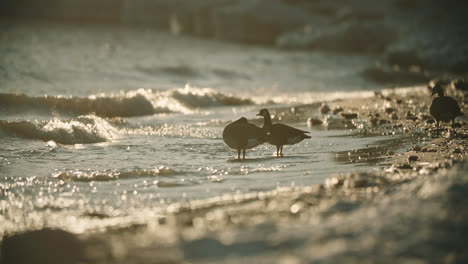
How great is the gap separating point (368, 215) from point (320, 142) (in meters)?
7.29

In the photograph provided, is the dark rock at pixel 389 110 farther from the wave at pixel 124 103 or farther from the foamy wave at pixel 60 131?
the foamy wave at pixel 60 131

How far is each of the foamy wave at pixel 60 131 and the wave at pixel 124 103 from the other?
12.0ft

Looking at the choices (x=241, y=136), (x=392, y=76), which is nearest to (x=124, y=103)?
(x=241, y=136)

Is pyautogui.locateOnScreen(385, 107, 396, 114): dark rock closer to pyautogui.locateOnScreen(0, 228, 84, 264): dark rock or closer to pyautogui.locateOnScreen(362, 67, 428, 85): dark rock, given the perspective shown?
pyautogui.locateOnScreen(0, 228, 84, 264): dark rock

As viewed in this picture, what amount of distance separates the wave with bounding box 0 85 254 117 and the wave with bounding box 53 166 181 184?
8.22 meters

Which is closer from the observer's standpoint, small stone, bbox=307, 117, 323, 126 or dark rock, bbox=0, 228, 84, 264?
dark rock, bbox=0, 228, 84, 264

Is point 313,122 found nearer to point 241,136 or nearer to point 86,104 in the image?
point 241,136

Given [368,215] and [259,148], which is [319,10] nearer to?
[259,148]

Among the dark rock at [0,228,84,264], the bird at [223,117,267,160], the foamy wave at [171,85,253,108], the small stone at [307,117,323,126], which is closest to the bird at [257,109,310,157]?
the bird at [223,117,267,160]

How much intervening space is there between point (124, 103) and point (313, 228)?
15.2 m

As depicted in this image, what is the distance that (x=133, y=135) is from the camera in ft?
47.2

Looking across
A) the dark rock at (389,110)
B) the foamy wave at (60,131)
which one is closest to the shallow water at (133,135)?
the foamy wave at (60,131)

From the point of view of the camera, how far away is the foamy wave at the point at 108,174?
9133 millimetres

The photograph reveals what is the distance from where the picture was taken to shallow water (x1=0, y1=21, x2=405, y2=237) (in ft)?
26.2
